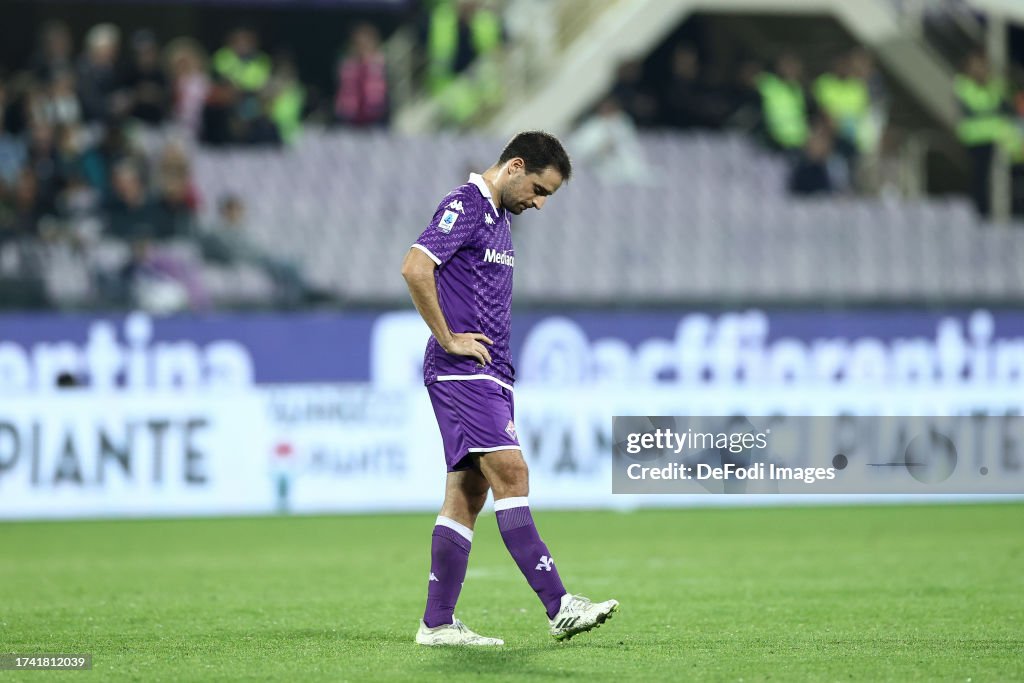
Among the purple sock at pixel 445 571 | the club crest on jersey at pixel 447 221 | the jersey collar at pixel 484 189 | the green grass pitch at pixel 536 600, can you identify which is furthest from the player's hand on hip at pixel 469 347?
the green grass pitch at pixel 536 600

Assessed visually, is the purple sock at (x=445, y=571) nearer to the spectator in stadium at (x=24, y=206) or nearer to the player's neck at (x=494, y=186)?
the player's neck at (x=494, y=186)

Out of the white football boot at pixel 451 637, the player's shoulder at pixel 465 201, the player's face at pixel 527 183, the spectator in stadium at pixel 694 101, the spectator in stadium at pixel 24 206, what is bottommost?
the white football boot at pixel 451 637

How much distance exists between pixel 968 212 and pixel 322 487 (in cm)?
1019

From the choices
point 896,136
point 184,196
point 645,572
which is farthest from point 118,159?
point 896,136

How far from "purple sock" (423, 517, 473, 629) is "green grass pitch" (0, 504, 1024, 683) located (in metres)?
0.20

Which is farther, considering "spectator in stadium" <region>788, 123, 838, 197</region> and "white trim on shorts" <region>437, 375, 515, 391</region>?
"spectator in stadium" <region>788, 123, 838, 197</region>

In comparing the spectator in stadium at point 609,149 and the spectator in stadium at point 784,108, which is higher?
the spectator in stadium at point 784,108

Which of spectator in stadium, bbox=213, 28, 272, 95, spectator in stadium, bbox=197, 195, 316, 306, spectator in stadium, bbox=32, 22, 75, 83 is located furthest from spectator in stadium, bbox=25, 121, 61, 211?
spectator in stadium, bbox=213, 28, 272, 95

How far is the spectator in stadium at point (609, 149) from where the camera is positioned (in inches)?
864

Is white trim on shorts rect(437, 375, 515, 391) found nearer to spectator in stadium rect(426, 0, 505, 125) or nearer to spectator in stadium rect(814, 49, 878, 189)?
spectator in stadium rect(426, 0, 505, 125)

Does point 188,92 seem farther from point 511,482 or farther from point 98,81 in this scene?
point 511,482

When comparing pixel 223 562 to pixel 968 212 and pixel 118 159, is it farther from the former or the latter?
pixel 968 212

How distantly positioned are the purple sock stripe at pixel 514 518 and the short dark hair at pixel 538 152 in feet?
4.76

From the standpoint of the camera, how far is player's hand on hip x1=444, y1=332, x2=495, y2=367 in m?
7.14
